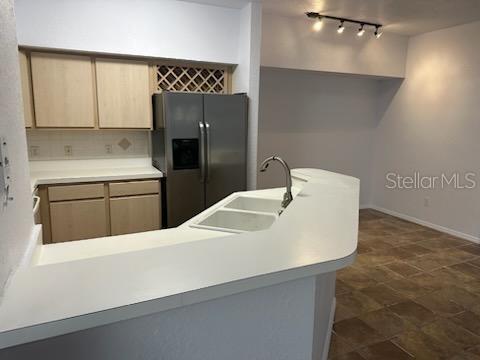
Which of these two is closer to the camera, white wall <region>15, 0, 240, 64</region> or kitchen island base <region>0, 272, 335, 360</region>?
kitchen island base <region>0, 272, 335, 360</region>

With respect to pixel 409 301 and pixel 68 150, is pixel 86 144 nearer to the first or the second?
pixel 68 150

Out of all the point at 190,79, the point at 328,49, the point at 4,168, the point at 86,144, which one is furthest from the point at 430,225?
the point at 4,168

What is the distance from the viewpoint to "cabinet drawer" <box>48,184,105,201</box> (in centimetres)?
307

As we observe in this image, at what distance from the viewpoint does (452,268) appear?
3477mm

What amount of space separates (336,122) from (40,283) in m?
4.94

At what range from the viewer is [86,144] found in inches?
144

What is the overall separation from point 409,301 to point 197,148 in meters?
2.30

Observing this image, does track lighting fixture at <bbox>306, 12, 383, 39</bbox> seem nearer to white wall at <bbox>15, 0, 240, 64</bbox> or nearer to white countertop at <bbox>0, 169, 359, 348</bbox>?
white wall at <bbox>15, 0, 240, 64</bbox>

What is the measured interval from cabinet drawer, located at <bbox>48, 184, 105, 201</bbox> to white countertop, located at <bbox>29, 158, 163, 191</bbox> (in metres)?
0.06

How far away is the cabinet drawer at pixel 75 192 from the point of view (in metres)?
3.07

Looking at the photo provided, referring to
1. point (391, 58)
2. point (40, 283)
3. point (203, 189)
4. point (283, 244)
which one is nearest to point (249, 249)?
point (283, 244)

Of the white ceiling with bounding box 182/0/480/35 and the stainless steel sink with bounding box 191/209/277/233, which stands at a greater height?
the white ceiling with bounding box 182/0/480/35

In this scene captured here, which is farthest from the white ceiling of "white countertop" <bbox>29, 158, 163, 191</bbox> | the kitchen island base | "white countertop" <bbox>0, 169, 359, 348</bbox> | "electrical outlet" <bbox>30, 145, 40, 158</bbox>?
the kitchen island base

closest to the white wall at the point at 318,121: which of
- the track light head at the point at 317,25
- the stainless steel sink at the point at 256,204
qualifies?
the track light head at the point at 317,25
